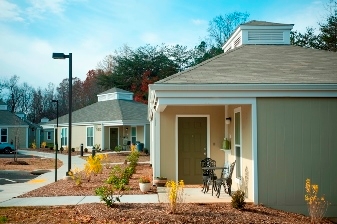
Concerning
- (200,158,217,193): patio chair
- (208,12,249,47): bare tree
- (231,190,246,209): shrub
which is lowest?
(231,190,246,209): shrub

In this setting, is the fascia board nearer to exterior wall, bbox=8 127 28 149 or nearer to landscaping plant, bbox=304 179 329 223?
landscaping plant, bbox=304 179 329 223

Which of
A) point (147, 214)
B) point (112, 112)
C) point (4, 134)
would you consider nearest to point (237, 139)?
point (147, 214)

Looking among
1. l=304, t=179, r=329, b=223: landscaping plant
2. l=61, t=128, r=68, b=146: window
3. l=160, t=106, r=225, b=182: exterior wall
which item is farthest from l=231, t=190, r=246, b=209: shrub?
l=61, t=128, r=68, b=146: window

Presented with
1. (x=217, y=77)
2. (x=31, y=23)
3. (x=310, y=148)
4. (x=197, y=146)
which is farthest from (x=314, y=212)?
(x=31, y=23)

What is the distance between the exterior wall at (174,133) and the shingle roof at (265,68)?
6.22 feet

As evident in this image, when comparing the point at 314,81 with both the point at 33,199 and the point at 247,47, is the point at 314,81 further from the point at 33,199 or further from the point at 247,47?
the point at 33,199

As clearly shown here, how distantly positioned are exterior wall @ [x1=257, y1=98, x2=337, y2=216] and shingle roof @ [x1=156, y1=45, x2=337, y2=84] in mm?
671

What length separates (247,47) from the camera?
1362 centimetres

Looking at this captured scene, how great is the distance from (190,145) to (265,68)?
369 cm

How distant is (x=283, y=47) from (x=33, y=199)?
9.80 metres

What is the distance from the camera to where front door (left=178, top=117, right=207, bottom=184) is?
1280cm

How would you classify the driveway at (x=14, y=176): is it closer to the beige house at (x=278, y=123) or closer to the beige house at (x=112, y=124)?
the beige house at (x=278, y=123)

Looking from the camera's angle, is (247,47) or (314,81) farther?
(247,47)

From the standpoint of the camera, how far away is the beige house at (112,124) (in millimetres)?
32125
